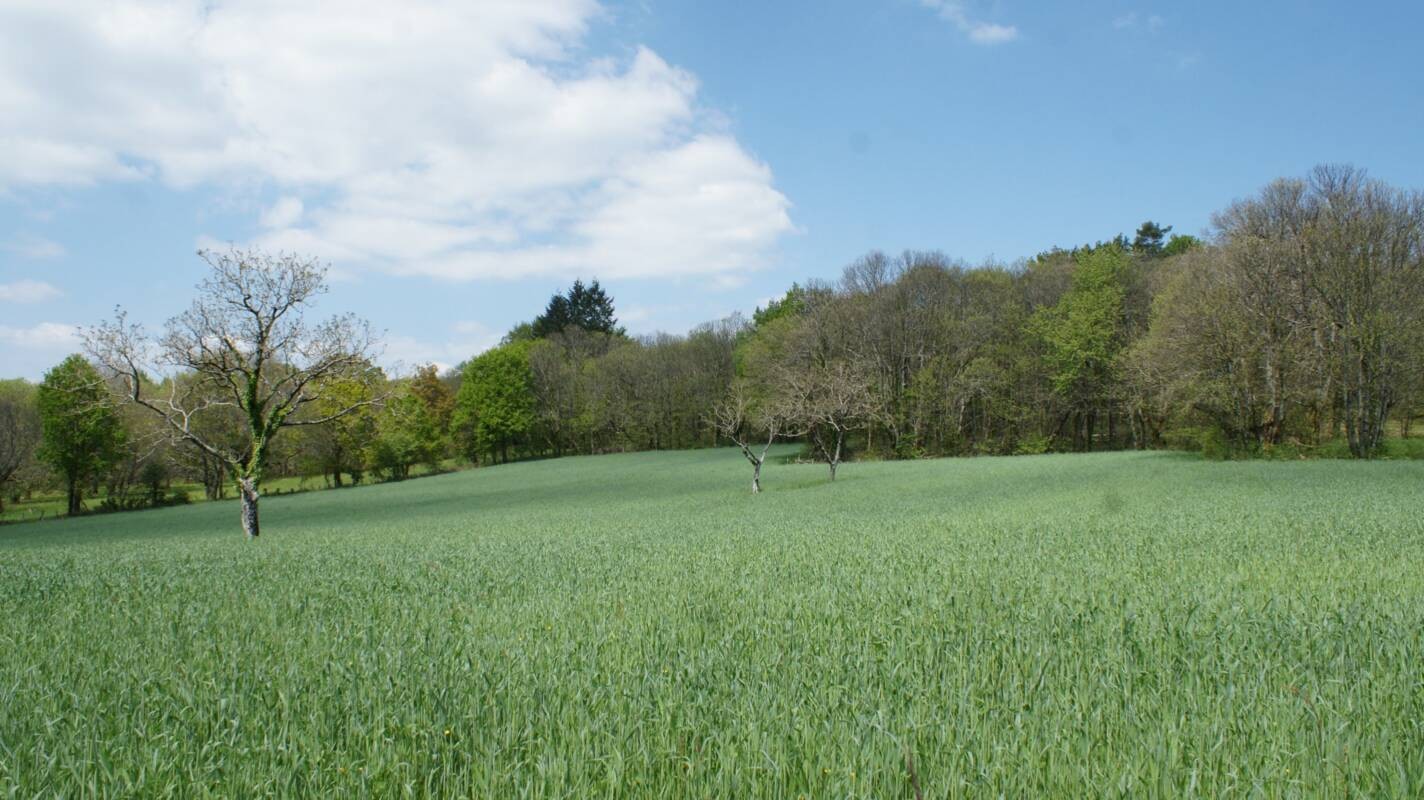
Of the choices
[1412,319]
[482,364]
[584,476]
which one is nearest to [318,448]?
[482,364]

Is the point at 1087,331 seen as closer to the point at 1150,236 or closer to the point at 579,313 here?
the point at 1150,236

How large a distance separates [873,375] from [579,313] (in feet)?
174

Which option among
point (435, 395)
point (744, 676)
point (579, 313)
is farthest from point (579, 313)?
point (744, 676)

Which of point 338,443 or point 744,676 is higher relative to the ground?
point 338,443

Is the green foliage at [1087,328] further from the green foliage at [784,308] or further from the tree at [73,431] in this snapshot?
the tree at [73,431]

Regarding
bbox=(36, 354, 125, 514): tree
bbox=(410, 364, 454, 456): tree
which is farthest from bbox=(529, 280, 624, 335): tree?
bbox=(36, 354, 125, 514): tree

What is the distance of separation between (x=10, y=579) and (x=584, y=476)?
4297 cm

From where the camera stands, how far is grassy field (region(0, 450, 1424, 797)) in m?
2.54

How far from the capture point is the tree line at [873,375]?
22.3 metres

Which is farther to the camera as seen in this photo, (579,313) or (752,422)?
(579,313)

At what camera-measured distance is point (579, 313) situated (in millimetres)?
95062

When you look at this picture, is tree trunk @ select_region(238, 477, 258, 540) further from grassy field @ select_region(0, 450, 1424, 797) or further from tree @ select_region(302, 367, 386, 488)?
tree @ select_region(302, 367, 386, 488)

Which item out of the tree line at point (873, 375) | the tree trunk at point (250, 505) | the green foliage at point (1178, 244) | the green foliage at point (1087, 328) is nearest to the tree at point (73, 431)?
the tree line at point (873, 375)

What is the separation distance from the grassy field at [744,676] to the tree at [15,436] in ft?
187
